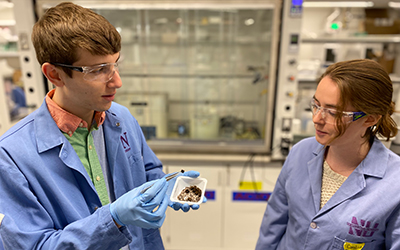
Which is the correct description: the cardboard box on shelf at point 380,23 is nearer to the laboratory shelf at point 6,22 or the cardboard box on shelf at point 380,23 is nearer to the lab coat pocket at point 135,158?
the lab coat pocket at point 135,158

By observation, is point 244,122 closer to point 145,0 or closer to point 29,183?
point 145,0

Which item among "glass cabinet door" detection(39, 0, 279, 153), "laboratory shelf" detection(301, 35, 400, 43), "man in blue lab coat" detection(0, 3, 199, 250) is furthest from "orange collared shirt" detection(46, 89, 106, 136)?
"laboratory shelf" detection(301, 35, 400, 43)

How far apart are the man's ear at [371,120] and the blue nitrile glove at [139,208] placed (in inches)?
33.5

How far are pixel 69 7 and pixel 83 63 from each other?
220 mm

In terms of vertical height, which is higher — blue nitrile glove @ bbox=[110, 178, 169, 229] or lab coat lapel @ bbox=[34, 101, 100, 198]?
lab coat lapel @ bbox=[34, 101, 100, 198]

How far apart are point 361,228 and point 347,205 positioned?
89mm

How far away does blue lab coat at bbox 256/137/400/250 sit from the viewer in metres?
0.91

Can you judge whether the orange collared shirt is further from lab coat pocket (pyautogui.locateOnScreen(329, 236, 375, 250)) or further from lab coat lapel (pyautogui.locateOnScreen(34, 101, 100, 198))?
A: lab coat pocket (pyautogui.locateOnScreen(329, 236, 375, 250))

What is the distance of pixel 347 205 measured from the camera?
0.96 m

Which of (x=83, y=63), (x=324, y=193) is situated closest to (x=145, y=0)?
(x=83, y=63)

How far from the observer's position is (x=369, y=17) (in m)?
2.62

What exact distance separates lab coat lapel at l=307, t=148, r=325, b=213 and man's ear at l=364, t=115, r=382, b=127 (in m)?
0.23

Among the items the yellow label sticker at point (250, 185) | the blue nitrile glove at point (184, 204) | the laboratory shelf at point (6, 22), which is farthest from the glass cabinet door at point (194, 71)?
the laboratory shelf at point (6, 22)

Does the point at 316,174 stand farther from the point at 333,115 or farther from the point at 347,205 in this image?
the point at 333,115
